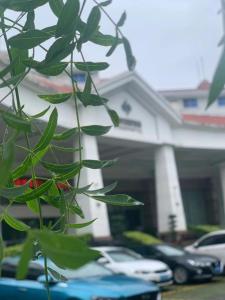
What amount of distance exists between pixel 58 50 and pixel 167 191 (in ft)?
73.5

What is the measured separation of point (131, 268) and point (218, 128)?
43.6 feet

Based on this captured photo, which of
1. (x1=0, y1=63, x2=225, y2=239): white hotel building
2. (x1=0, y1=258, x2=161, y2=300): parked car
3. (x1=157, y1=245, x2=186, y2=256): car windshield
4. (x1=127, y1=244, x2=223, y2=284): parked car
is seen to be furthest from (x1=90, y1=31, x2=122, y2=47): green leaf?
(x1=157, y1=245, x2=186, y2=256): car windshield

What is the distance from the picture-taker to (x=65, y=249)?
1.91ft

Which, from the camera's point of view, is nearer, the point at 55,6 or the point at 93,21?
the point at 93,21

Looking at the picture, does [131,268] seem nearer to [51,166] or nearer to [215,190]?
[51,166]

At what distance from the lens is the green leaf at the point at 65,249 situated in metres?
0.58

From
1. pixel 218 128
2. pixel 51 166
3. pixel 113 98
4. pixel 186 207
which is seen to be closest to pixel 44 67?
pixel 51 166

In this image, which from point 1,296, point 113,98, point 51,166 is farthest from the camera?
point 113,98

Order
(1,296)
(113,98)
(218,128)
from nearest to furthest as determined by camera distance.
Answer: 1. (1,296)
2. (113,98)
3. (218,128)

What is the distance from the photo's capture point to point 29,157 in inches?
41.4

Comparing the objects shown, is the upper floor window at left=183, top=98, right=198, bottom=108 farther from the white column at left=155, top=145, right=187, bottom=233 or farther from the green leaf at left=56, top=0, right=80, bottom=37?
the green leaf at left=56, top=0, right=80, bottom=37

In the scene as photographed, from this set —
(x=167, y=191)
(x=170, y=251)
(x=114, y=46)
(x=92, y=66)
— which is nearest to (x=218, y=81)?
(x=114, y=46)

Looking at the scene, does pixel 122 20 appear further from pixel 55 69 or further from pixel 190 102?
pixel 190 102

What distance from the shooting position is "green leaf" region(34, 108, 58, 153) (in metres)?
1.00
